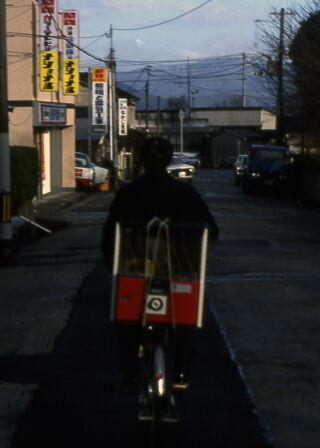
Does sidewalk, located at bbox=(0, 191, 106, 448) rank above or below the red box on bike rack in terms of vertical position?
below

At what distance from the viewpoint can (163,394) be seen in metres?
5.24

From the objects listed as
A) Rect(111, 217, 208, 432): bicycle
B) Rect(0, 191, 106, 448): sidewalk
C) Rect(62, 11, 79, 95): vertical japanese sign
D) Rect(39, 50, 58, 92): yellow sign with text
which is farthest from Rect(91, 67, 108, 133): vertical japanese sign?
Rect(111, 217, 208, 432): bicycle

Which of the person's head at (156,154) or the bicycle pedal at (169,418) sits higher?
the person's head at (156,154)

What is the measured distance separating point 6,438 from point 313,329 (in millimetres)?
4447

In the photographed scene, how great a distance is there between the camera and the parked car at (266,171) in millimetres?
38438

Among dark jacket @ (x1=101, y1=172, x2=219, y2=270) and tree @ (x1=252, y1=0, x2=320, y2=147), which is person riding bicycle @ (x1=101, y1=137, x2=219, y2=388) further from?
tree @ (x1=252, y1=0, x2=320, y2=147)

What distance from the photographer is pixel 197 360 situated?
8.07 meters

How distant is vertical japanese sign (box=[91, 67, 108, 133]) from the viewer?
45969 mm

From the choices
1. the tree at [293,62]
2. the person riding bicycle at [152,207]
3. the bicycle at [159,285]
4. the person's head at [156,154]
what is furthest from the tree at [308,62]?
the bicycle at [159,285]

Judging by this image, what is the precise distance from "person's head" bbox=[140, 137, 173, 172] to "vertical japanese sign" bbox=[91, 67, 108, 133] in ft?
133

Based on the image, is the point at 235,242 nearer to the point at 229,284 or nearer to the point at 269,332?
the point at 229,284

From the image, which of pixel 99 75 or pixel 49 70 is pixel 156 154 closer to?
pixel 49 70

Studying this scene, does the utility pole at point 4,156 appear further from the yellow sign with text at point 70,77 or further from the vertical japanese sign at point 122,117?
the vertical japanese sign at point 122,117

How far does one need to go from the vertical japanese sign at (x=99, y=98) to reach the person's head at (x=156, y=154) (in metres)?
40.5
